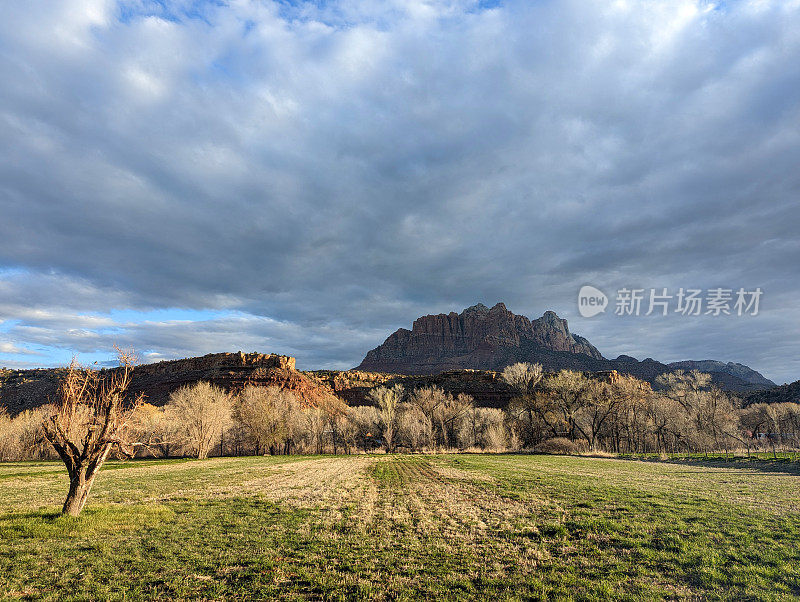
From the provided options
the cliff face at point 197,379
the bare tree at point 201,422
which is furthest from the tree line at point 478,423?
the cliff face at point 197,379

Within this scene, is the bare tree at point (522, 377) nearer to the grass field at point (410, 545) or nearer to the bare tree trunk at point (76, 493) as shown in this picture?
the grass field at point (410, 545)

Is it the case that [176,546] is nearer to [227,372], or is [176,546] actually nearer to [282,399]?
[282,399]

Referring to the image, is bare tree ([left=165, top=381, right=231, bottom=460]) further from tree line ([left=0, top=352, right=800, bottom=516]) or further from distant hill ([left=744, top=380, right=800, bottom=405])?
distant hill ([left=744, top=380, right=800, bottom=405])

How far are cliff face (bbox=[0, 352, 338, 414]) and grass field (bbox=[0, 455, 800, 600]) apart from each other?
3654 inches

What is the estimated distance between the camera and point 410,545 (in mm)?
11125

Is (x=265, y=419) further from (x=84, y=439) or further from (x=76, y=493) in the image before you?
(x=84, y=439)

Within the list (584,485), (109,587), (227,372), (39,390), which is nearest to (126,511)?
(109,587)

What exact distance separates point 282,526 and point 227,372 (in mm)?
112103

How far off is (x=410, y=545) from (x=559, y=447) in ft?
198

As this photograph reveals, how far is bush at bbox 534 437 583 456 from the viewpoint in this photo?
201 feet

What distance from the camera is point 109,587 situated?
26.4 ft

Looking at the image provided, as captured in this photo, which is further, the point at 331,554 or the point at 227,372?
the point at 227,372

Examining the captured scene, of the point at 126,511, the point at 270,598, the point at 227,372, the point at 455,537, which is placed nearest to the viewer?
the point at 270,598

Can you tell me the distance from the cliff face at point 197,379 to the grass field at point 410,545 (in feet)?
304
